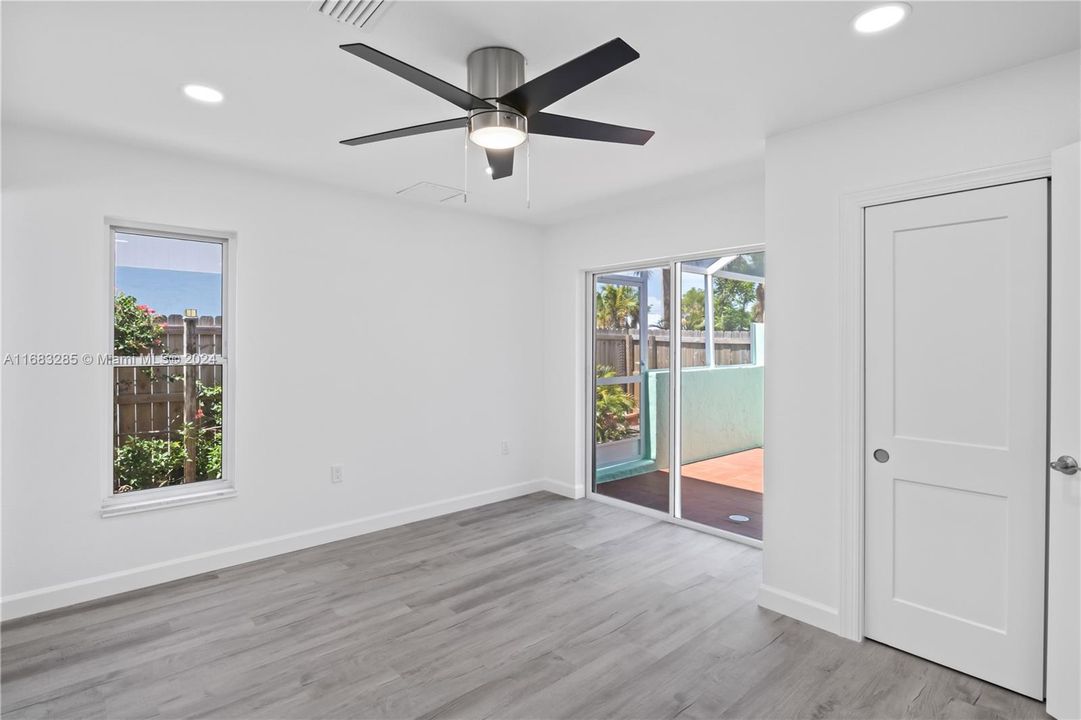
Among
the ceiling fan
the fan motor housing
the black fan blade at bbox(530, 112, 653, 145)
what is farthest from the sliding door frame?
the fan motor housing

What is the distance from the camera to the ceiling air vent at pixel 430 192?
404cm

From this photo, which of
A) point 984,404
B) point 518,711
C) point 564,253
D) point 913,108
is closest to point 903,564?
point 984,404

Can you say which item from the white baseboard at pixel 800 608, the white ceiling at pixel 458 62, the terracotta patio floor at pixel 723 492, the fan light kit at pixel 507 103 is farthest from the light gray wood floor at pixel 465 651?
the white ceiling at pixel 458 62

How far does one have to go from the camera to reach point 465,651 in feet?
8.66

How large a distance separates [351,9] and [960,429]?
2.90m

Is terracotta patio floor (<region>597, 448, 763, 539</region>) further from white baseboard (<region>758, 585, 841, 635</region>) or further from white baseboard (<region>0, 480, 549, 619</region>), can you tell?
white baseboard (<region>0, 480, 549, 619</region>)

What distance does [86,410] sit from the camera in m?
3.13

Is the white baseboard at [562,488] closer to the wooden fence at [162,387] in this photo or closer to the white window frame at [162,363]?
the white window frame at [162,363]

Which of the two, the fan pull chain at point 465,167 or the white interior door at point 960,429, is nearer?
the white interior door at point 960,429

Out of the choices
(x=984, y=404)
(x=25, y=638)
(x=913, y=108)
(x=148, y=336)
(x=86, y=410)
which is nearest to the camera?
(x=984, y=404)

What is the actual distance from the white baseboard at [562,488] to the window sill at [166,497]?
272 centimetres

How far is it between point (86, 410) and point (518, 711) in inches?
111

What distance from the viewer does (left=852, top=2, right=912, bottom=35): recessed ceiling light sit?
6.22ft

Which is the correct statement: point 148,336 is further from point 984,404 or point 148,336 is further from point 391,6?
point 984,404
